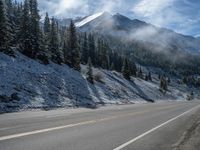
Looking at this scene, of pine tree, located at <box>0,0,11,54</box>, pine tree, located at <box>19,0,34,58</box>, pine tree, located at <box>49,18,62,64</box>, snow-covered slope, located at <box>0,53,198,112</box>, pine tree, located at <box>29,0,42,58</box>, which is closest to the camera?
snow-covered slope, located at <box>0,53,198,112</box>

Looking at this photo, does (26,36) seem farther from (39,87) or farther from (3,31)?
(39,87)

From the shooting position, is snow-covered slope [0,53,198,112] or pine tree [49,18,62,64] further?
pine tree [49,18,62,64]

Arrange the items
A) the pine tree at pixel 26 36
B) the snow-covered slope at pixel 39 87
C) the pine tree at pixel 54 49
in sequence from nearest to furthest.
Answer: the snow-covered slope at pixel 39 87
the pine tree at pixel 26 36
the pine tree at pixel 54 49

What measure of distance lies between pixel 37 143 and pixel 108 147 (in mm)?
2129

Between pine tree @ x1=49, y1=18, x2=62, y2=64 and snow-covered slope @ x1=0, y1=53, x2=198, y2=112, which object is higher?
pine tree @ x1=49, y1=18, x2=62, y2=64

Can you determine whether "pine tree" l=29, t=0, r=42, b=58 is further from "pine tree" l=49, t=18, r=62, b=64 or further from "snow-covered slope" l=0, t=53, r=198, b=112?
"pine tree" l=49, t=18, r=62, b=64

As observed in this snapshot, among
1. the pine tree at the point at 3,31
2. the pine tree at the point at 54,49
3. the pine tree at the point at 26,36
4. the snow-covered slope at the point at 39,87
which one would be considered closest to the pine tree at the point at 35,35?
the pine tree at the point at 26,36

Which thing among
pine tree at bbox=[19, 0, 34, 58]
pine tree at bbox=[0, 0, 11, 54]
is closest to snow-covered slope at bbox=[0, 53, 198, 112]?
pine tree at bbox=[0, 0, 11, 54]

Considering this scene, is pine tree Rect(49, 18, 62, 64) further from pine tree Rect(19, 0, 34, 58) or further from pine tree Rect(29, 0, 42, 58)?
pine tree Rect(19, 0, 34, 58)

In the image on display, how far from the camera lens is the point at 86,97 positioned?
54156mm

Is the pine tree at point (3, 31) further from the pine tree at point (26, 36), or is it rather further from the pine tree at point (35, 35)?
the pine tree at point (35, 35)

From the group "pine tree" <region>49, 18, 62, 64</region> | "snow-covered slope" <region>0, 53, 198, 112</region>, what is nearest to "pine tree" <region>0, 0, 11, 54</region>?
"snow-covered slope" <region>0, 53, 198, 112</region>

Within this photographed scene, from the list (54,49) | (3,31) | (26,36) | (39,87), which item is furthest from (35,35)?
(39,87)

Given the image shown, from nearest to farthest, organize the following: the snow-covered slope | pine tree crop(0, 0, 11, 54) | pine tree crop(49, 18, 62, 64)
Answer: the snow-covered slope, pine tree crop(0, 0, 11, 54), pine tree crop(49, 18, 62, 64)
